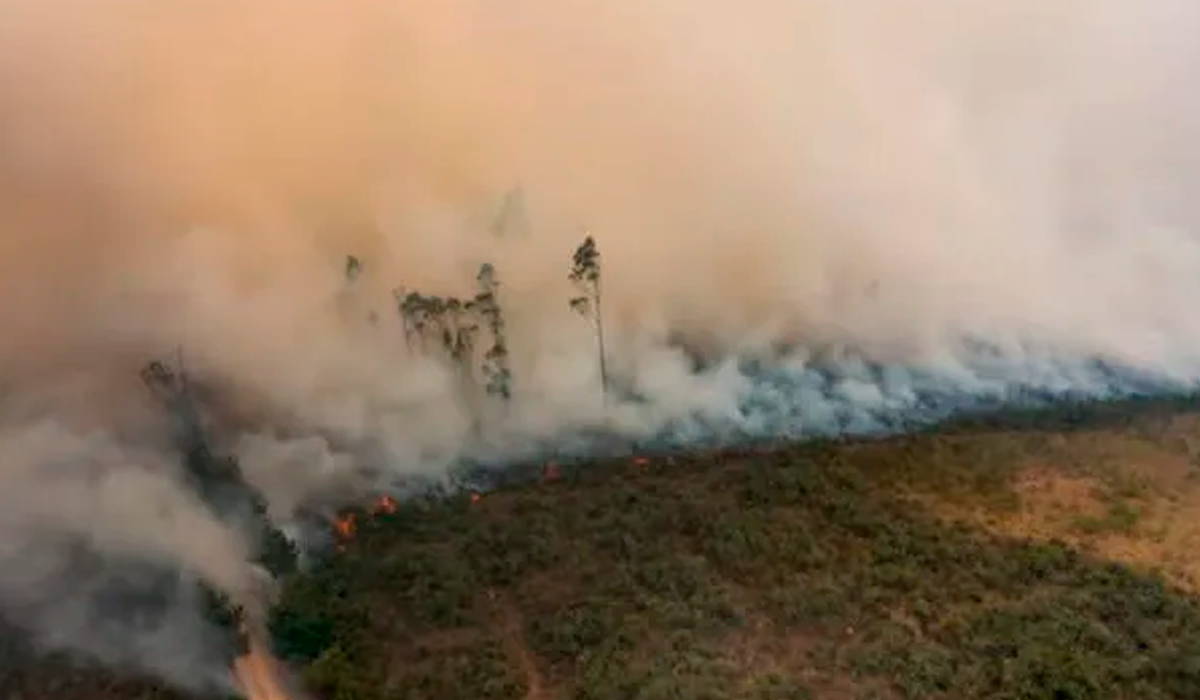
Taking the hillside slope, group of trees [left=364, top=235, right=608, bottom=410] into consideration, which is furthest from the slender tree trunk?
the hillside slope

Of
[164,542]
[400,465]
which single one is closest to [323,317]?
[400,465]

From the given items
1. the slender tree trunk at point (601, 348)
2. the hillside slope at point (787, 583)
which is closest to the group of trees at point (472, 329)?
the slender tree trunk at point (601, 348)

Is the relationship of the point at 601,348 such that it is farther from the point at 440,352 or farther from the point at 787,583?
the point at 787,583

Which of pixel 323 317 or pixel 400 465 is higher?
pixel 323 317

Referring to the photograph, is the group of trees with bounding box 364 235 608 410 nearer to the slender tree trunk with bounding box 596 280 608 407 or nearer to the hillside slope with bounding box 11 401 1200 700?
the slender tree trunk with bounding box 596 280 608 407

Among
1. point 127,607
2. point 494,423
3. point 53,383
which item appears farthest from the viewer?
point 494,423

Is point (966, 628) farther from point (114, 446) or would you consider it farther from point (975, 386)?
point (114, 446)

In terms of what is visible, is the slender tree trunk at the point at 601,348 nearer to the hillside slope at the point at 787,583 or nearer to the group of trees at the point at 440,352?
the group of trees at the point at 440,352

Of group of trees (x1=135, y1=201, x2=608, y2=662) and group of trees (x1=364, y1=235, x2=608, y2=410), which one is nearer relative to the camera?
group of trees (x1=135, y1=201, x2=608, y2=662)

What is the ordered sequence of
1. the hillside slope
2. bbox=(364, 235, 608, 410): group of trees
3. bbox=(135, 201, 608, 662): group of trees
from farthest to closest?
bbox=(364, 235, 608, 410): group of trees
bbox=(135, 201, 608, 662): group of trees
the hillside slope
